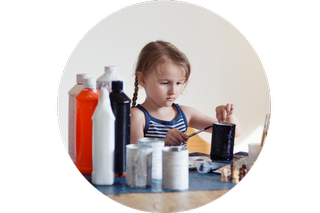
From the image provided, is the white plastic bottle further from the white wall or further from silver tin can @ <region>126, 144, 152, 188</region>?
silver tin can @ <region>126, 144, 152, 188</region>

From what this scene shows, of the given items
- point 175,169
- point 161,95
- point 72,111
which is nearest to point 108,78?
point 72,111

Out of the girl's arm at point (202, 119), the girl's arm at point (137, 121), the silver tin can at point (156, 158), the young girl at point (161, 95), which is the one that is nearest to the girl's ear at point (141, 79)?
the young girl at point (161, 95)

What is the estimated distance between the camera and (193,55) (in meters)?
1.42

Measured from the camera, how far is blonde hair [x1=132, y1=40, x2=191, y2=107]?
130cm

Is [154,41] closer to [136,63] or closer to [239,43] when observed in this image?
[136,63]

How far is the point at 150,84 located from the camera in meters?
1.32

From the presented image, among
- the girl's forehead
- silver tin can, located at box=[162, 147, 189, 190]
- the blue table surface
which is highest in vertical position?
the girl's forehead

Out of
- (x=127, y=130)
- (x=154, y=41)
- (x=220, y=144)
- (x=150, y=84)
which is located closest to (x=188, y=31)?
(x=154, y=41)

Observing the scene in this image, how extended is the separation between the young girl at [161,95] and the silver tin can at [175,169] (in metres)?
0.31

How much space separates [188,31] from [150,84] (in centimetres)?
28

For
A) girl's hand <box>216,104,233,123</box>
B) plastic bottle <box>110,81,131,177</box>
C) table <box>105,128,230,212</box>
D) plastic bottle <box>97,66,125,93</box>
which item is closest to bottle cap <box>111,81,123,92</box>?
plastic bottle <box>110,81,131,177</box>

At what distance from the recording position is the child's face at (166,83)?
125 centimetres

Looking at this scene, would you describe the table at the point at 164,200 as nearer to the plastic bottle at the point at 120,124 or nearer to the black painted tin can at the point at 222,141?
the plastic bottle at the point at 120,124

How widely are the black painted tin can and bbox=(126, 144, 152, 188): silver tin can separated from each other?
35 centimetres
